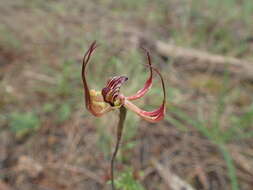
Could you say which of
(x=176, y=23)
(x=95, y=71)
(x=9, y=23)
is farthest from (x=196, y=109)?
(x=9, y=23)

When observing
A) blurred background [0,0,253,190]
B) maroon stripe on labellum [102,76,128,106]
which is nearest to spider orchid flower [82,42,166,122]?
maroon stripe on labellum [102,76,128,106]

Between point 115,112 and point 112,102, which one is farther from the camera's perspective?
point 115,112

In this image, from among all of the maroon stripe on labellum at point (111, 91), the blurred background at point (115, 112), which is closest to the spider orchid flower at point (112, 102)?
the maroon stripe on labellum at point (111, 91)

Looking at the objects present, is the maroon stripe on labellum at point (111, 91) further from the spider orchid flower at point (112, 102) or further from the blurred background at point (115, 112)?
the blurred background at point (115, 112)

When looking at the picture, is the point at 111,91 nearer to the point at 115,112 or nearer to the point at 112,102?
the point at 112,102

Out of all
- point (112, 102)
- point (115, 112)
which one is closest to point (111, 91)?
point (112, 102)

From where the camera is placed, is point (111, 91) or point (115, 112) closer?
point (111, 91)

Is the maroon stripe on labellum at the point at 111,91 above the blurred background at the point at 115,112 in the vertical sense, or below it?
above

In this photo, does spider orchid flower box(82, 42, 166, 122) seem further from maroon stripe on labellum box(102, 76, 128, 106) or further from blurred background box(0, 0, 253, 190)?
blurred background box(0, 0, 253, 190)

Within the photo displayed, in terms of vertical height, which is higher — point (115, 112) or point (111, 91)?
A: point (111, 91)
